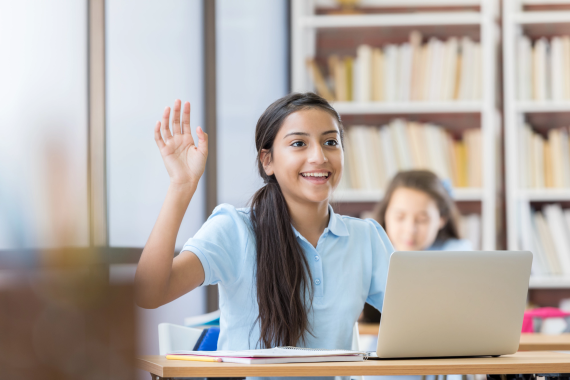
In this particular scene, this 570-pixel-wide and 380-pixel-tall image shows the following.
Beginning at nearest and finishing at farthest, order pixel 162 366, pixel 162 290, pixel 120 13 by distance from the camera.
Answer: pixel 162 366, pixel 162 290, pixel 120 13

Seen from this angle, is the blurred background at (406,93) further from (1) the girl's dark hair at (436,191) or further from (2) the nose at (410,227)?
(2) the nose at (410,227)

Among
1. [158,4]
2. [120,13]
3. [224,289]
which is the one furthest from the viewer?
[158,4]

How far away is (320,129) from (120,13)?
626mm

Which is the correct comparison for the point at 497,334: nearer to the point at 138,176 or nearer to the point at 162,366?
the point at 162,366

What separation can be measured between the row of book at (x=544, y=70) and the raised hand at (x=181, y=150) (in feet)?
8.13

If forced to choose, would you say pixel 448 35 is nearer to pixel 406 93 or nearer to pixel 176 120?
pixel 406 93

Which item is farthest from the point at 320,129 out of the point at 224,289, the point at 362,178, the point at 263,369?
the point at 362,178

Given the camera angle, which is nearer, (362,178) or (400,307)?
(400,307)

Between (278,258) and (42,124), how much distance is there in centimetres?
112

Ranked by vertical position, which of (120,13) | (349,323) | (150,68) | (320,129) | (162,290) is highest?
(120,13)

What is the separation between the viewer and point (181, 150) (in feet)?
4.18

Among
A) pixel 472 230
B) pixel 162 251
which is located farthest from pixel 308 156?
pixel 472 230

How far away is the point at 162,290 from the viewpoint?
1.18 m

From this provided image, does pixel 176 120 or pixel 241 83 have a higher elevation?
pixel 241 83
